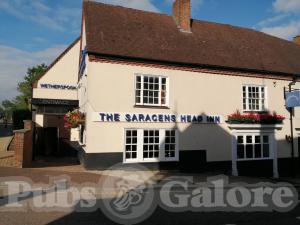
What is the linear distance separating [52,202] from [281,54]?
1820 centimetres

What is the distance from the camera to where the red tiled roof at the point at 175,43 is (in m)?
15.5

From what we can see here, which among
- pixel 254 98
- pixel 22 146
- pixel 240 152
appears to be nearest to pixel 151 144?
pixel 240 152

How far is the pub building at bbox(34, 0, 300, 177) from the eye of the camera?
14562 millimetres

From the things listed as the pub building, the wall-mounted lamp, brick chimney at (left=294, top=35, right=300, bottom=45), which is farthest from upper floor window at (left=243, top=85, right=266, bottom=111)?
brick chimney at (left=294, top=35, right=300, bottom=45)

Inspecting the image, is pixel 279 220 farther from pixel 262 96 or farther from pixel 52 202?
pixel 262 96

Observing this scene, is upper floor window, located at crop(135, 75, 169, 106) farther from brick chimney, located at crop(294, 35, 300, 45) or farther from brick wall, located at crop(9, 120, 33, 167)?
brick chimney, located at crop(294, 35, 300, 45)

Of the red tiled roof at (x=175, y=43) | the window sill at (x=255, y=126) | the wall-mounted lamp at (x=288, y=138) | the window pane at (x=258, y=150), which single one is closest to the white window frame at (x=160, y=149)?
the window sill at (x=255, y=126)

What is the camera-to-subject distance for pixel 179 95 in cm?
1600

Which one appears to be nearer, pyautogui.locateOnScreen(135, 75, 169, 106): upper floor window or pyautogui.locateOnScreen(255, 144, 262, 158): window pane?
pyautogui.locateOnScreen(135, 75, 169, 106): upper floor window

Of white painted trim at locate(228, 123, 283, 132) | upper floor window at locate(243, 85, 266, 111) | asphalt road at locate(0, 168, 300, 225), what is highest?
upper floor window at locate(243, 85, 266, 111)

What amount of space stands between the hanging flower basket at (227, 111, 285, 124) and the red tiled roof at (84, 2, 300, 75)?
2.63 metres

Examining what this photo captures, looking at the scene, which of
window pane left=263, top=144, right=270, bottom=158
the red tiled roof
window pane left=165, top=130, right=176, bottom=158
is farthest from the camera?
window pane left=263, top=144, right=270, bottom=158

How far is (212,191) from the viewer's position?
37.3 feet

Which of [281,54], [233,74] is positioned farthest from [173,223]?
[281,54]
